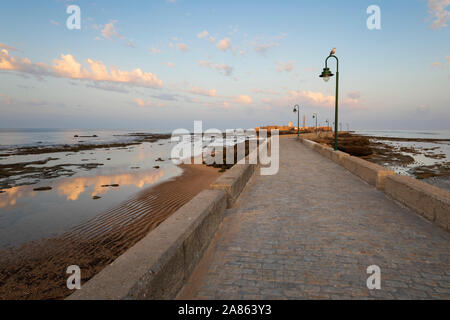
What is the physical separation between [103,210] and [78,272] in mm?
4873

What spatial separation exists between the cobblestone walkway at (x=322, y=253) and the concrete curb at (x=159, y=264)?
11.0 inches

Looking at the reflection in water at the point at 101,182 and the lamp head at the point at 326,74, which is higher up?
the lamp head at the point at 326,74

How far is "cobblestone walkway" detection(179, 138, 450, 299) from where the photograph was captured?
2.76 meters

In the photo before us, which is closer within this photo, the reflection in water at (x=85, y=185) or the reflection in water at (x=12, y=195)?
the reflection in water at (x=12, y=195)

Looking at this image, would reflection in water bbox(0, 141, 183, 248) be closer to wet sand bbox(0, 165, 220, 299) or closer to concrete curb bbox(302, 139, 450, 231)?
wet sand bbox(0, 165, 220, 299)

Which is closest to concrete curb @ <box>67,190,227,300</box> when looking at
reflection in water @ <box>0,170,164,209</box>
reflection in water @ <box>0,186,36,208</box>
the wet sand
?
the wet sand

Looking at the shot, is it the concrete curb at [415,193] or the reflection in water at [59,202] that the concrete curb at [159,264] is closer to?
the concrete curb at [415,193]

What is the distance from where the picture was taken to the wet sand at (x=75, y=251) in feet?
16.7

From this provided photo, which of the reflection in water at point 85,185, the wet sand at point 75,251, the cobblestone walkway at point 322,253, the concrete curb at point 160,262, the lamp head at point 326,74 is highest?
the lamp head at point 326,74

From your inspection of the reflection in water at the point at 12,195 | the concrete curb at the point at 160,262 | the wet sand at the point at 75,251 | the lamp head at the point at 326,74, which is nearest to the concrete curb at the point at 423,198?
the concrete curb at the point at 160,262

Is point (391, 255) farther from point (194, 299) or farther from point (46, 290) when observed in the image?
point (46, 290)

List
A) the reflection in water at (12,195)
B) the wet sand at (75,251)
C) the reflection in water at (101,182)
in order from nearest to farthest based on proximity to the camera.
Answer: the wet sand at (75,251)
the reflection in water at (12,195)
the reflection in water at (101,182)

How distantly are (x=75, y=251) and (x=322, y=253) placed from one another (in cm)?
641
